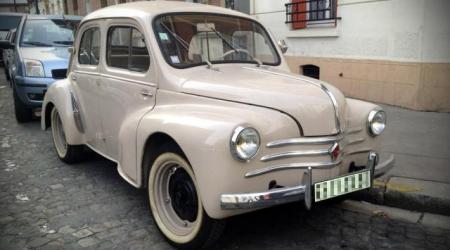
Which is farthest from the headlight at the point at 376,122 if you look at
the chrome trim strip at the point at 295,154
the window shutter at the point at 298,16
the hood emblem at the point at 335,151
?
the window shutter at the point at 298,16

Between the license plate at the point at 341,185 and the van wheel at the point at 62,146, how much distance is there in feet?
11.3

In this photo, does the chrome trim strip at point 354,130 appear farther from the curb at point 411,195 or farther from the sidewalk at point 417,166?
the sidewalk at point 417,166

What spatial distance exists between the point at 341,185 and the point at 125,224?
6.14ft

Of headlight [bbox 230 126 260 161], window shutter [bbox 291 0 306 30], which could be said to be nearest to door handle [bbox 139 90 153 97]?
headlight [bbox 230 126 260 161]

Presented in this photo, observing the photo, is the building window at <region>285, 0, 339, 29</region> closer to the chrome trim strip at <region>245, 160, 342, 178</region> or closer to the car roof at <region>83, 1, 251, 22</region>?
the car roof at <region>83, 1, 251, 22</region>

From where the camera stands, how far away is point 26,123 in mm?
8148

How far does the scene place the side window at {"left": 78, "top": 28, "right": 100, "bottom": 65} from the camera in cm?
473

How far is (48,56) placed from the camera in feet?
26.0

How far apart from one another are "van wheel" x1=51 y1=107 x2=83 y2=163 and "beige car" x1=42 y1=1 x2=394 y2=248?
2.57 feet

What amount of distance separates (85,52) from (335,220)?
320cm

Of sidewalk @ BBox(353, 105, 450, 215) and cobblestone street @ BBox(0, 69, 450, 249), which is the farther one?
sidewalk @ BBox(353, 105, 450, 215)

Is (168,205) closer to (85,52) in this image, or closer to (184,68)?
(184,68)

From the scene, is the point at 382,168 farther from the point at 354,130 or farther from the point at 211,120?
the point at 211,120

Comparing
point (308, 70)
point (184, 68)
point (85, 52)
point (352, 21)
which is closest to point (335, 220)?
point (184, 68)
